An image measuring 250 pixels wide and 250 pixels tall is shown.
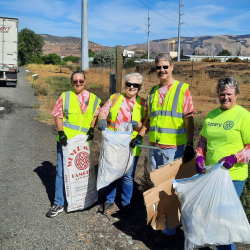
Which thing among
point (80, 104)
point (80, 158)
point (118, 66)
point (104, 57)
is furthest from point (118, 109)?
point (104, 57)

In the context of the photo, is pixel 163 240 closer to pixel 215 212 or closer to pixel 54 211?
pixel 215 212

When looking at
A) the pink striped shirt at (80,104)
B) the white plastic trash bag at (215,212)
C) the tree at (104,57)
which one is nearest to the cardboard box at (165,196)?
the white plastic trash bag at (215,212)

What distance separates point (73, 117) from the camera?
3.59 m

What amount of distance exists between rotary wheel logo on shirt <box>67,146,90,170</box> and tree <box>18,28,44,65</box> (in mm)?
59064

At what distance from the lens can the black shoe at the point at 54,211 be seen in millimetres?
3637

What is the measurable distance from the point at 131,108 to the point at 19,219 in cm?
185

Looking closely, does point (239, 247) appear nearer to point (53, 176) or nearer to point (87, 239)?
point (87, 239)

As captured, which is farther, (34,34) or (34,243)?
(34,34)

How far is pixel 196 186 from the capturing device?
249 cm

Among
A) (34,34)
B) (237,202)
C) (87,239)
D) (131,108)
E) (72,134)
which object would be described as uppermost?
(34,34)

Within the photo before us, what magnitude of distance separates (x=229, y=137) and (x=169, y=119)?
0.72 metres

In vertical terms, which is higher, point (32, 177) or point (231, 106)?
point (231, 106)

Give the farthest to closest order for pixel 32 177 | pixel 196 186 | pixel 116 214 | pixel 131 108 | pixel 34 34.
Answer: pixel 34 34 → pixel 32 177 → pixel 116 214 → pixel 131 108 → pixel 196 186

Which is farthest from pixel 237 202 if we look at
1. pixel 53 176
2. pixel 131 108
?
pixel 53 176
